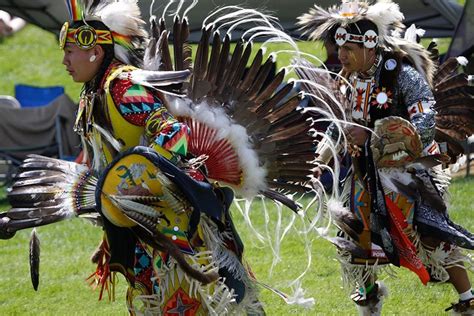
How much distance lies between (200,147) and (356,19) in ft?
3.93

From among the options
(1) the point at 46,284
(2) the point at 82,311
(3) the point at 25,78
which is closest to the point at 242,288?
(2) the point at 82,311

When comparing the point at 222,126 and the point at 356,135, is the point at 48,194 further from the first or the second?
the point at 356,135

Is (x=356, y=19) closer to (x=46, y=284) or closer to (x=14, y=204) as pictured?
(x=14, y=204)

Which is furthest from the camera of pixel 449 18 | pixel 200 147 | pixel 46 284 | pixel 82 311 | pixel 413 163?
pixel 449 18

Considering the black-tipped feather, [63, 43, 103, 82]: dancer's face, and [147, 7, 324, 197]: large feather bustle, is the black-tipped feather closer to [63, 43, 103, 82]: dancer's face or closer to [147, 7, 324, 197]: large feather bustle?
[63, 43, 103, 82]: dancer's face

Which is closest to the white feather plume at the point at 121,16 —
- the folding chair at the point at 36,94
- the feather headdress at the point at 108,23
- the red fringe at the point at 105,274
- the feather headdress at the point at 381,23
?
the feather headdress at the point at 108,23

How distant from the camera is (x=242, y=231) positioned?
7.72m

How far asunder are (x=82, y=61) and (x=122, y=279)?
116 inches

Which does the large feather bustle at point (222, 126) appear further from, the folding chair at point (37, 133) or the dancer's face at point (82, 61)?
the folding chair at point (37, 133)

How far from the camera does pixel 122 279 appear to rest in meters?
6.52

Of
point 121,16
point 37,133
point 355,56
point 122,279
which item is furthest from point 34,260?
point 37,133

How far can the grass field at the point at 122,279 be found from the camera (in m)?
5.72

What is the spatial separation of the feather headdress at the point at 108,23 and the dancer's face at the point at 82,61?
3 cm

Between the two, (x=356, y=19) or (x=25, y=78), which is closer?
(x=356, y=19)
